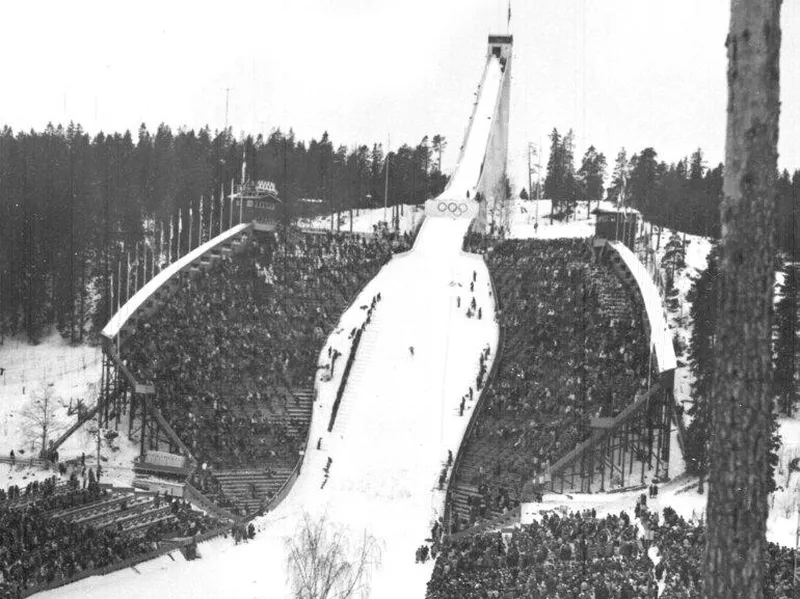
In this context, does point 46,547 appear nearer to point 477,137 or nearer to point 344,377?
point 344,377

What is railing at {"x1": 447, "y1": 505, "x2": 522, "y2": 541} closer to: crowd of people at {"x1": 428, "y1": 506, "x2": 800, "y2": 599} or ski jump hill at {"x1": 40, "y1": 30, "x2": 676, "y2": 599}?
ski jump hill at {"x1": 40, "y1": 30, "x2": 676, "y2": 599}

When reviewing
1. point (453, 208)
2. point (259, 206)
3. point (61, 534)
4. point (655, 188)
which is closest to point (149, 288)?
point (259, 206)

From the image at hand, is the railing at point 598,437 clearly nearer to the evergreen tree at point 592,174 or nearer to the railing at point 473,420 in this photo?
the railing at point 473,420

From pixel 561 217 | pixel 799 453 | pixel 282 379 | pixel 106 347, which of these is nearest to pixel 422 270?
pixel 282 379

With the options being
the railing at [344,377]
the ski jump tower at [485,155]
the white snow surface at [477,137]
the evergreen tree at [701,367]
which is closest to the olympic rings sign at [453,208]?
the ski jump tower at [485,155]

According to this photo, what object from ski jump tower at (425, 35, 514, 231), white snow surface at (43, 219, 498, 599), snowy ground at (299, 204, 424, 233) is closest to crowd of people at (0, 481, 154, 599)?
white snow surface at (43, 219, 498, 599)
